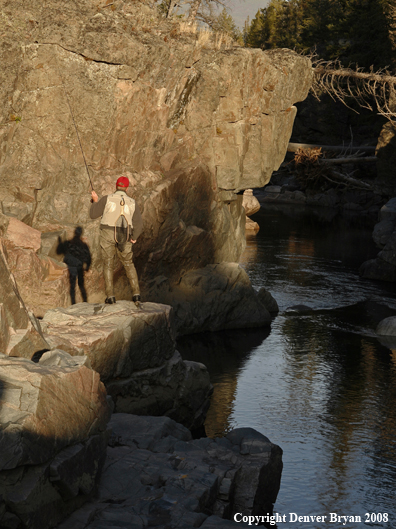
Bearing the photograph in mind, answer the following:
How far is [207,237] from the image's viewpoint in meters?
17.9

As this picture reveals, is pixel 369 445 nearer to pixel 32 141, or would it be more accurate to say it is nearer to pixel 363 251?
pixel 32 141

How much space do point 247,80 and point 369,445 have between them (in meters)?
10.9

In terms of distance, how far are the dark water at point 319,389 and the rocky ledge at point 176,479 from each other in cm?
93

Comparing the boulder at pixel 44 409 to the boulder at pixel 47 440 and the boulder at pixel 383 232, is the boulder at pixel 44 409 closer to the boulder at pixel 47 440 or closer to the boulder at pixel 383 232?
the boulder at pixel 47 440

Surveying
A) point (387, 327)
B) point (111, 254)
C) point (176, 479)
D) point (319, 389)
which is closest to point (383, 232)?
point (387, 327)

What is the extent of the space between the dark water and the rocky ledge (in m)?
0.93

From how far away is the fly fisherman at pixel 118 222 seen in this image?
10.5 m

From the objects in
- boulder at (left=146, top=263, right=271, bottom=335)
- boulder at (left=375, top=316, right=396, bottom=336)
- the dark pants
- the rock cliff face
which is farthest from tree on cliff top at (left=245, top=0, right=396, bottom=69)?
the dark pants

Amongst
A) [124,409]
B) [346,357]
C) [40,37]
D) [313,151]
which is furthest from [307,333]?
[313,151]

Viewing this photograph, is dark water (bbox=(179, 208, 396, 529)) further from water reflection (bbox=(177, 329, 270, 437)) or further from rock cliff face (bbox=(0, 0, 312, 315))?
rock cliff face (bbox=(0, 0, 312, 315))

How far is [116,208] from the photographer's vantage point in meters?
10.5

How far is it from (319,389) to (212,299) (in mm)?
4678

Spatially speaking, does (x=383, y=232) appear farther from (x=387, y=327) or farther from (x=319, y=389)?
(x=319, y=389)

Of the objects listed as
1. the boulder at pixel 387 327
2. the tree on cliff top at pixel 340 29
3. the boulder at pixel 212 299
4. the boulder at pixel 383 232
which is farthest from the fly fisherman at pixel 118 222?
the tree on cliff top at pixel 340 29
